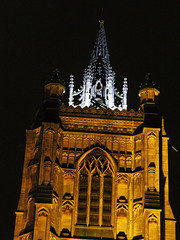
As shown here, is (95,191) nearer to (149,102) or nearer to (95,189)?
(95,189)

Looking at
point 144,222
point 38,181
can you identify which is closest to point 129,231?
point 144,222

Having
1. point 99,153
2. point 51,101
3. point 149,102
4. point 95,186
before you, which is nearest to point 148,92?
point 149,102

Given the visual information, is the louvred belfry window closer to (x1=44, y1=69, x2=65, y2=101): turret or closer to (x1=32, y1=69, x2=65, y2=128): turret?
(x1=32, y1=69, x2=65, y2=128): turret

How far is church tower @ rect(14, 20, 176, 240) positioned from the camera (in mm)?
45000

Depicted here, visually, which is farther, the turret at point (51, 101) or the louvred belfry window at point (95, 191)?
the turret at point (51, 101)

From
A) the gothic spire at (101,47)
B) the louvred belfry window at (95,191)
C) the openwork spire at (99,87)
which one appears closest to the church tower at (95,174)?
the louvred belfry window at (95,191)

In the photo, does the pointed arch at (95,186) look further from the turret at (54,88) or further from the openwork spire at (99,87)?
the openwork spire at (99,87)

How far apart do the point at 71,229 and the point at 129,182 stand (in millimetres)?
3580

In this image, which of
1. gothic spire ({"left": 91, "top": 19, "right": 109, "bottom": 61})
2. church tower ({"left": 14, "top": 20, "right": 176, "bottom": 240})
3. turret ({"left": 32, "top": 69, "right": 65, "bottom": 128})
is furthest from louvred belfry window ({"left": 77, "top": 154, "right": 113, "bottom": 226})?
gothic spire ({"left": 91, "top": 19, "right": 109, "bottom": 61})

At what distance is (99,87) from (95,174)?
397 inches

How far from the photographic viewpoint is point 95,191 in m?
46.9

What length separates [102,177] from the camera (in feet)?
155

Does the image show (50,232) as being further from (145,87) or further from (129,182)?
(145,87)

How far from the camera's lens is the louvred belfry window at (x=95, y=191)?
46.1 metres
